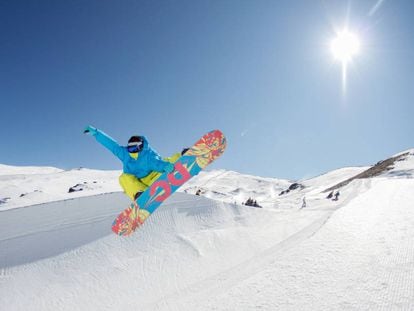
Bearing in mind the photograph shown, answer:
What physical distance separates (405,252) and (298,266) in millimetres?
1148

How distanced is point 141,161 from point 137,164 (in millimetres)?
137

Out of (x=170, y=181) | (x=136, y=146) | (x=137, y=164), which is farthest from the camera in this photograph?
(x=170, y=181)

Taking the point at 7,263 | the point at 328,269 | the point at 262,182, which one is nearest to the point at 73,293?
the point at 7,263

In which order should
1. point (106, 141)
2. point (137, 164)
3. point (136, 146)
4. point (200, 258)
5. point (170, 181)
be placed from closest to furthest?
point (200, 258) < point (136, 146) < point (137, 164) < point (170, 181) < point (106, 141)

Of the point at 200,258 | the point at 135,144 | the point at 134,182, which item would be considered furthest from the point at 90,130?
the point at 200,258

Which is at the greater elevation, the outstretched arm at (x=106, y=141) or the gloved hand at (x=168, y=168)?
the outstretched arm at (x=106, y=141)

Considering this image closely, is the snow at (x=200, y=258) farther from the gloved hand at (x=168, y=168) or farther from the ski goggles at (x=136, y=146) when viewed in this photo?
the ski goggles at (x=136, y=146)

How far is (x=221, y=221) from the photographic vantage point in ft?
19.5

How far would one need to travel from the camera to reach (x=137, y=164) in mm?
5480

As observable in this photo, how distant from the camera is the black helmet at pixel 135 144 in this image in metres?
5.34

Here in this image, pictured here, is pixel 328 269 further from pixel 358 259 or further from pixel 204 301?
pixel 204 301

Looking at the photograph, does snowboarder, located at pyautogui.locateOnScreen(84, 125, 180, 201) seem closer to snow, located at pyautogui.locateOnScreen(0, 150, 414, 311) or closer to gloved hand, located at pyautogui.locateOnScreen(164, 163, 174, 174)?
gloved hand, located at pyautogui.locateOnScreen(164, 163, 174, 174)

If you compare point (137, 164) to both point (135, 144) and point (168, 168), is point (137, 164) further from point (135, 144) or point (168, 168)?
point (168, 168)

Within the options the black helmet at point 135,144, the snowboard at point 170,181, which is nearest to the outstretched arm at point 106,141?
the black helmet at point 135,144
